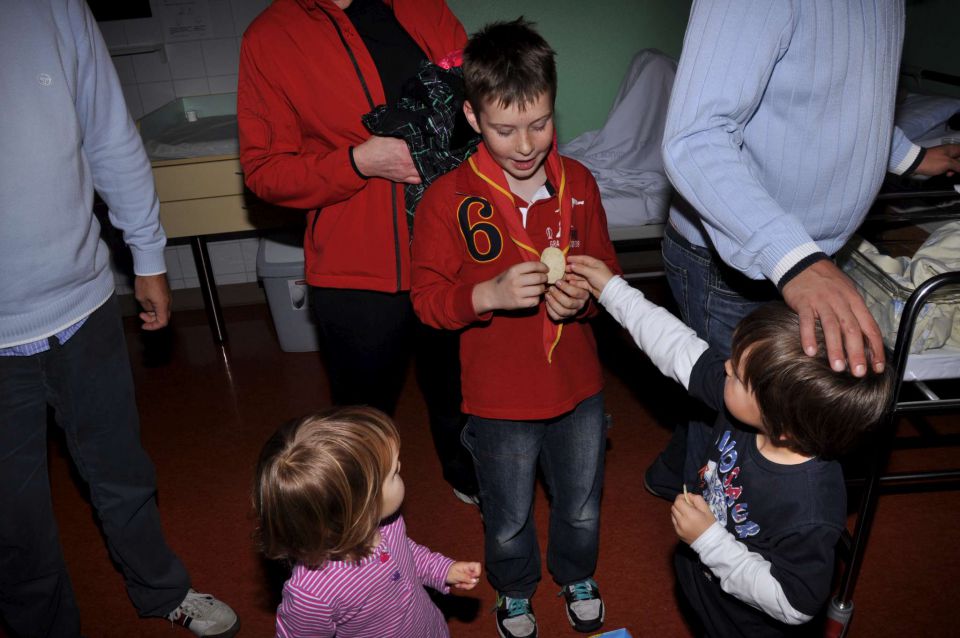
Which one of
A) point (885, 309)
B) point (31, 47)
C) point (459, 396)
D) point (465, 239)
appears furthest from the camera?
point (459, 396)

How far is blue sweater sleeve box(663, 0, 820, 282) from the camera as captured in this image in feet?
4.20

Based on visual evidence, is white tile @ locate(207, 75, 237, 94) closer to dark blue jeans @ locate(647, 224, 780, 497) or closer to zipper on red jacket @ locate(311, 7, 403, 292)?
zipper on red jacket @ locate(311, 7, 403, 292)

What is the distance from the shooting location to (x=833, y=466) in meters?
1.29

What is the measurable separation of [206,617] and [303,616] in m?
0.94

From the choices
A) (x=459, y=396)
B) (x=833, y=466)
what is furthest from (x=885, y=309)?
(x=459, y=396)

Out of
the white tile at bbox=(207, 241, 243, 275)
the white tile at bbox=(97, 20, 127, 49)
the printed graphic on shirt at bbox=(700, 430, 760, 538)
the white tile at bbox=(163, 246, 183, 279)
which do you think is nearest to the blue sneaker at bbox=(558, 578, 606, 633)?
the printed graphic on shirt at bbox=(700, 430, 760, 538)

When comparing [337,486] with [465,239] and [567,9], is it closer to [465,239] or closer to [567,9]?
[465,239]

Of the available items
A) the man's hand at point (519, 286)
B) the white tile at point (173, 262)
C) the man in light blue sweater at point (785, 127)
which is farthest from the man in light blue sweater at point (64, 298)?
the white tile at point (173, 262)

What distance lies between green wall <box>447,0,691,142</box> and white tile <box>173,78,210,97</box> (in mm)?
1312

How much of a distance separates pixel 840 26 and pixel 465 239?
809mm

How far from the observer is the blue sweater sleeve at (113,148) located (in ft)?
5.40

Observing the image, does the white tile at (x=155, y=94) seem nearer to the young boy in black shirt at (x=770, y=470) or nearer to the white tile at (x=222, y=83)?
the white tile at (x=222, y=83)

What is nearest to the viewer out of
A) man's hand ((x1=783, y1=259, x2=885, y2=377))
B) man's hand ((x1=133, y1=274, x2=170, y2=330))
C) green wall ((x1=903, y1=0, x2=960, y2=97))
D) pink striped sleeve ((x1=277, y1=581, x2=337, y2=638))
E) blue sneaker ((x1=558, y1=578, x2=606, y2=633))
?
man's hand ((x1=783, y1=259, x2=885, y2=377))

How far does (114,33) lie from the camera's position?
377cm
